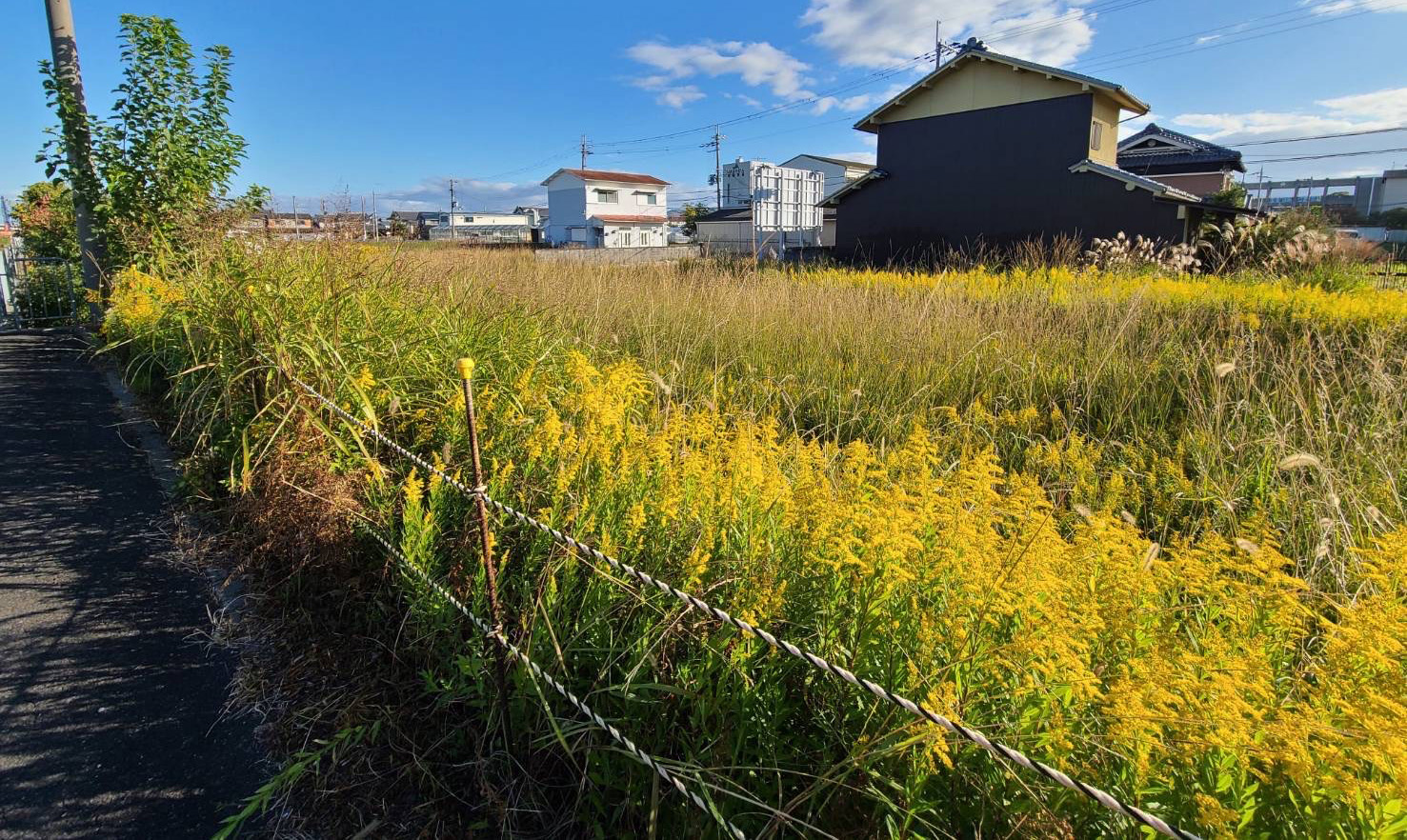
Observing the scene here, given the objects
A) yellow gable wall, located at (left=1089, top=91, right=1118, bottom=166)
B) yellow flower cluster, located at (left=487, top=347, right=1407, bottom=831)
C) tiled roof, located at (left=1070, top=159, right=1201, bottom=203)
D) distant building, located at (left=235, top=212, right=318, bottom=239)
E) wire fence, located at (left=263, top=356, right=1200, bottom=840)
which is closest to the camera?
wire fence, located at (left=263, top=356, right=1200, bottom=840)

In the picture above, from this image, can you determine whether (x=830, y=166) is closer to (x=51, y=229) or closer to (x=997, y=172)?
(x=997, y=172)

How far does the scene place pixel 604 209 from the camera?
57.3 metres

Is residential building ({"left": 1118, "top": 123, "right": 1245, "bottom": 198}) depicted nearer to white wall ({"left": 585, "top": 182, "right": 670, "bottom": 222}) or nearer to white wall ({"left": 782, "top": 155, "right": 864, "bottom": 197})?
white wall ({"left": 782, "top": 155, "right": 864, "bottom": 197})

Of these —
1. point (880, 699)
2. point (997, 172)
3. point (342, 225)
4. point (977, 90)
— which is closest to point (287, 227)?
point (342, 225)

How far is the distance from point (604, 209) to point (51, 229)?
1907 inches

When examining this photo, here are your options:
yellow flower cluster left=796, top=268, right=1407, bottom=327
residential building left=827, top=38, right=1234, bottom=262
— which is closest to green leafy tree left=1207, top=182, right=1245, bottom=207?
residential building left=827, top=38, right=1234, bottom=262

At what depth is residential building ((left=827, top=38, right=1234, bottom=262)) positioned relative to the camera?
16.1 meters

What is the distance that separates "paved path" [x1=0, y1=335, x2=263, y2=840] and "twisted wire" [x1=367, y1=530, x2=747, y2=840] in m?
0.68

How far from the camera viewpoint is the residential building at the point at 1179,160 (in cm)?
2712

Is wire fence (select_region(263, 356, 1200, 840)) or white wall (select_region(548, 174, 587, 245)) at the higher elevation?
white wall (select_region(548, 174, 587, 245))

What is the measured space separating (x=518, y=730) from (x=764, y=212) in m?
20.5

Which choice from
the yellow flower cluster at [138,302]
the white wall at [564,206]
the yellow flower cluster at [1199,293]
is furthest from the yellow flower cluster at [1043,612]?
the white wall at [564,206]

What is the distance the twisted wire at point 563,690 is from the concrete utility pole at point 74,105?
308 inches

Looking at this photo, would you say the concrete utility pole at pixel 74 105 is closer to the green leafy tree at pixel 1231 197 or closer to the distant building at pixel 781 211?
the distant building at pixel 781 211
